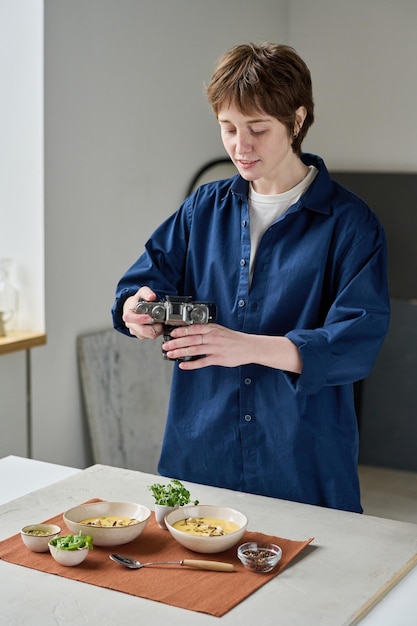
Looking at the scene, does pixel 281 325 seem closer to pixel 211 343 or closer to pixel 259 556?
pixel 211 343

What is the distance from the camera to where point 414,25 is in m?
4.51

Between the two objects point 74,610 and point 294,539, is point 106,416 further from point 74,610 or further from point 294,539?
point 74,610

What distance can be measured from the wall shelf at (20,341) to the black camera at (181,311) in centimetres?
148

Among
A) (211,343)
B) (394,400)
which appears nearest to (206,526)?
(211,343)

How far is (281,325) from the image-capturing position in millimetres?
2041

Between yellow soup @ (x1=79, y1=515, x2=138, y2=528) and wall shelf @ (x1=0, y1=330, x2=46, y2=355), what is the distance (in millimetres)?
1550

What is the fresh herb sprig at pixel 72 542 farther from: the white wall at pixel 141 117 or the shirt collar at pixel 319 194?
the white wall at pixel 141 117

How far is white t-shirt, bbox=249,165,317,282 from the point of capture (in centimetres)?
209

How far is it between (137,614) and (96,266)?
240 cm

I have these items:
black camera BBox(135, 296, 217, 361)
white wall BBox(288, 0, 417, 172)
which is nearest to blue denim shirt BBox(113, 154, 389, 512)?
black camera BBox(135, 296, 217, 361)

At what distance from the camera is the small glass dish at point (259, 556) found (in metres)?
1.54

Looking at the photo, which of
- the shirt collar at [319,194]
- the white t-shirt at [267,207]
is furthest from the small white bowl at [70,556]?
the shirt collar at [319,194]

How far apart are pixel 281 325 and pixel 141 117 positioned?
2.06 meters

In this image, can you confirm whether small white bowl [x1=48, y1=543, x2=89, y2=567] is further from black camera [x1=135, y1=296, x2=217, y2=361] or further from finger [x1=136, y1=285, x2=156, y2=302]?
finger [x1=136, y1=285, x2=156, y2=302]
